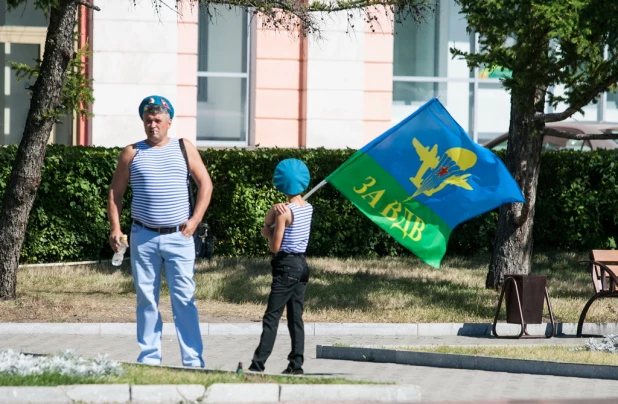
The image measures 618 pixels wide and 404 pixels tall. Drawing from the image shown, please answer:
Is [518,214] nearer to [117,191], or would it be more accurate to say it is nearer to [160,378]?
[117,191]

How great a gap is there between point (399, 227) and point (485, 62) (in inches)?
84.9

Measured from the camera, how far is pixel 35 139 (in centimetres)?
1205

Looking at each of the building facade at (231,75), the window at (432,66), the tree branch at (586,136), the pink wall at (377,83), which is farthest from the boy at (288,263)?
the window at (432,66)

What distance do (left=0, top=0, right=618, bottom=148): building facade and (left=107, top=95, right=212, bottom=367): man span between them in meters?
9.86

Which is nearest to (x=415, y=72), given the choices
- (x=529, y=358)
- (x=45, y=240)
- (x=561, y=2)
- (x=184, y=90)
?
(x=184, y=90)

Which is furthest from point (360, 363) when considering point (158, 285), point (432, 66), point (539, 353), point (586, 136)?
point (432, 66)

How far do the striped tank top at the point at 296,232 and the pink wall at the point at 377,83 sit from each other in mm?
10809

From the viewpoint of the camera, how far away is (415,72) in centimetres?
2009

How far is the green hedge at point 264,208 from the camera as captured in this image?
49.0 ft

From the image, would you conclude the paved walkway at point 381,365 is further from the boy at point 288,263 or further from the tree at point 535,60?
the tree at point 535,60

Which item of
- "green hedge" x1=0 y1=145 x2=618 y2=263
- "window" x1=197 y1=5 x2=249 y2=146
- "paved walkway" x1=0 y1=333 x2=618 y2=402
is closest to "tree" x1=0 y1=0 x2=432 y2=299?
"paved walkway" x1=0 y1=333 x2=618 y2=402

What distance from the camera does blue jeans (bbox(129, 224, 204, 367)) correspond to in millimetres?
7805

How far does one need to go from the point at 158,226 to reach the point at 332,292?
5.47 meters

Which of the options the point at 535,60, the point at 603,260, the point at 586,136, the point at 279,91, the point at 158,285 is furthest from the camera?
the point at 279,91
